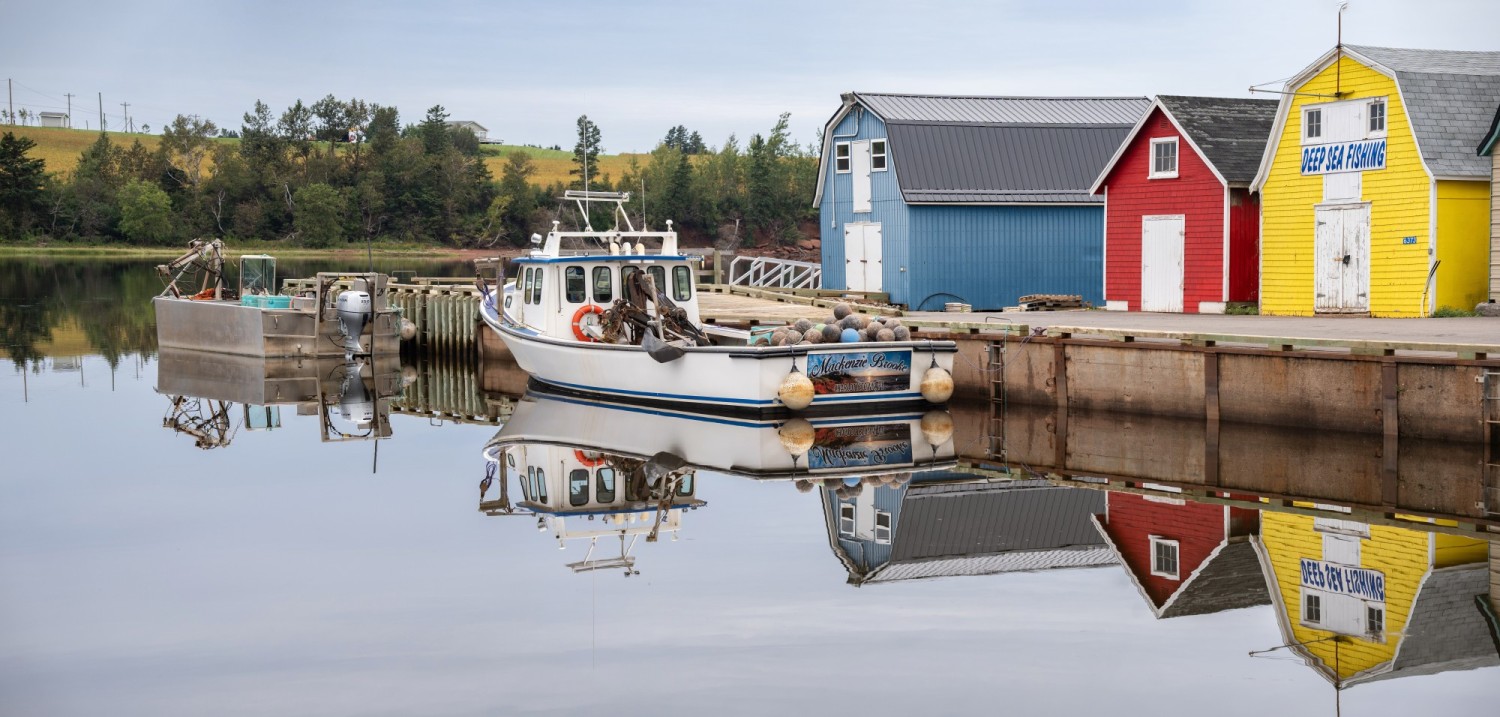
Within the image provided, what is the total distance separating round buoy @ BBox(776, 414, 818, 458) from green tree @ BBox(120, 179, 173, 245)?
78.2m

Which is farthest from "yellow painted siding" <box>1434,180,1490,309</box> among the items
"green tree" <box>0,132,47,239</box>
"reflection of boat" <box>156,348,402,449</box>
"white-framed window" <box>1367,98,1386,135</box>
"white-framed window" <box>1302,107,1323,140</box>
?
"green tree" <box>0,132,47,239</box>

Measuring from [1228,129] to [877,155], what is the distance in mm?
7714

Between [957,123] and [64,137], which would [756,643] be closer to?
[957,123]

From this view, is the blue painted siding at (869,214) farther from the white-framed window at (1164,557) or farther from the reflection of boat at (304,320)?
the white-framed window at (1164,557)

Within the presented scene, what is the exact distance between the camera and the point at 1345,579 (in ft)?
39.5

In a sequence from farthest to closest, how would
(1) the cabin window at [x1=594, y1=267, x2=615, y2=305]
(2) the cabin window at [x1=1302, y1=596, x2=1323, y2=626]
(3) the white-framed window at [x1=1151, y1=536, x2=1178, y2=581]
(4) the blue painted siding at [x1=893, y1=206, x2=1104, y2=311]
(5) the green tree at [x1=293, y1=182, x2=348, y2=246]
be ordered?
1. (5) the green tree at [x1=293, y1=182, x2=348, y2=246]
2. (4) the blue painted siding at [x1=893, y1=206, x2=1104, y2=311]
3. (1) the cabin window at [x1=594, y1=267, x2=615, y2=305]
4. (3) the white-framed window at [x1=1151, y1=536, x2=1178, y2=581]
5. (2) the cabin window at [x1=1302, y1=596, x2=1323, y2=626]

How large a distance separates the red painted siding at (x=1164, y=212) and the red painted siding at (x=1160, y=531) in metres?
13.6

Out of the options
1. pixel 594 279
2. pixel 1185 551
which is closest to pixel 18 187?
pixel 594 279

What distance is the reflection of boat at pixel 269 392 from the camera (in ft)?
77.7

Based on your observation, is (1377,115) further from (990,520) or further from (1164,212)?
(990,520)

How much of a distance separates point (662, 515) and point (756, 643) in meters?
4.85

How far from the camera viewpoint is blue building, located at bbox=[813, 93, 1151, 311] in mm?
32594

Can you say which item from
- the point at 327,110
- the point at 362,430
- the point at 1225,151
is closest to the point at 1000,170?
the point at 1225,151

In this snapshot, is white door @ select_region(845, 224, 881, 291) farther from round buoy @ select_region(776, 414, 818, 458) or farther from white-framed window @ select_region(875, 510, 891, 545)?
white-framed window @ select_region(875, 510, 891, 545)
